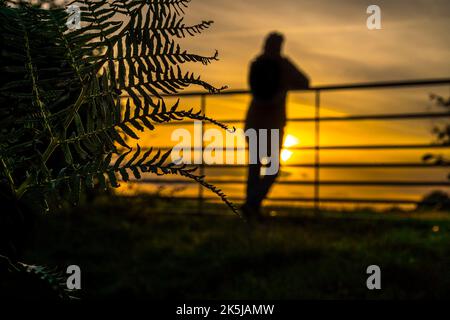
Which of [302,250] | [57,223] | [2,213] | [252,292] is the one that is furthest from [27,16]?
[57,223]

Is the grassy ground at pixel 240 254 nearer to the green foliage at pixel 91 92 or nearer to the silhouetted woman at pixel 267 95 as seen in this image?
the silhouetted woman at pixel 267 95

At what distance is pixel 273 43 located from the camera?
22.3 ft

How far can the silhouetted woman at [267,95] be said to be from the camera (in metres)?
6.55

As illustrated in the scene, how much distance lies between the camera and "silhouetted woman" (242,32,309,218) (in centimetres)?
655

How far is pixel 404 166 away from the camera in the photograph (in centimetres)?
712

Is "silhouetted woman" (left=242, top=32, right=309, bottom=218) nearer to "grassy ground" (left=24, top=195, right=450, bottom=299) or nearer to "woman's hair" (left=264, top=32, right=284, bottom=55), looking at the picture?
"woman's hair" (left=264, top=32, right=284, bottom=55)

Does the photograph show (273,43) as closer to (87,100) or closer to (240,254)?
(240,254)

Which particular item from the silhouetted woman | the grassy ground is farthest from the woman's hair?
the grassy ground

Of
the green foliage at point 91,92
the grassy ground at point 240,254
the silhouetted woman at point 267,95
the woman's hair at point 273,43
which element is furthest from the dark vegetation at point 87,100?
the woman's hair at point 273,43

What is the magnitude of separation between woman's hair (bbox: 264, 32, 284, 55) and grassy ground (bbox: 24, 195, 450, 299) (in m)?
1.77

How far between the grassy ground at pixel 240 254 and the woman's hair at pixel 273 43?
1.77 m

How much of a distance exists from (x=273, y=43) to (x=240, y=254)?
2932mm

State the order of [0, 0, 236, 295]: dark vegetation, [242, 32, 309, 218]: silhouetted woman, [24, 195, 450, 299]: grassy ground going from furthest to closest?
[242, 32, 309, 218]: silhouetted woman
[24, 195, 450, 299]: grassy ground
[0, 0, 236, 295]: dark vegetation
